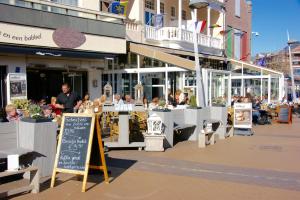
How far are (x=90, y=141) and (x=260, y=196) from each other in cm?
276

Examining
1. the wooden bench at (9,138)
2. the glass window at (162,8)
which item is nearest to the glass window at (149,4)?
the glass window at (162,8)

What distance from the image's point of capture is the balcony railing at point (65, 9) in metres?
13.5

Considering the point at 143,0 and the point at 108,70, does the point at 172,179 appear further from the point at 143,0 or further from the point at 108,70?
the point at 143,0

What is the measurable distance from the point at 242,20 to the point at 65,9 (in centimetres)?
2009

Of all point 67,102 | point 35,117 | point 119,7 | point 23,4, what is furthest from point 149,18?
point 35,117

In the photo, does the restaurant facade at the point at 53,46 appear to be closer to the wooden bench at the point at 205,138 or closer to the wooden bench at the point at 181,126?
the wooden bench at the point at 181,126

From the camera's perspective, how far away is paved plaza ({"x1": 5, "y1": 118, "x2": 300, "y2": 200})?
5902 mm

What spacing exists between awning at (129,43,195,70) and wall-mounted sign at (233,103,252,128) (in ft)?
7.65

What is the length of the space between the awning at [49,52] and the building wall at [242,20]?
15112 millimetres

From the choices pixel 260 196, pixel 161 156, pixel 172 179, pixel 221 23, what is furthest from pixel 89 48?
pixel 221 23

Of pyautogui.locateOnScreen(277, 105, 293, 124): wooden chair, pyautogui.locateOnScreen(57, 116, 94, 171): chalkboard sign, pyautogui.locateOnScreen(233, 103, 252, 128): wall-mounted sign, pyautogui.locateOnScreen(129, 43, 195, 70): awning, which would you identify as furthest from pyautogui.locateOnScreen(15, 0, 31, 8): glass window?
pyautogui.locateOnScreen(277, 105, 293, 124): wooden chair

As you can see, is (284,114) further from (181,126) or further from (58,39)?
(58,39)

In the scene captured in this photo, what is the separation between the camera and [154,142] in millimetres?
9531

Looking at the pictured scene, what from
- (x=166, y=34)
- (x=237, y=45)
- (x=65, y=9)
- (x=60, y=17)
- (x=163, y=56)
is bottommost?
(x=163, y=56)
